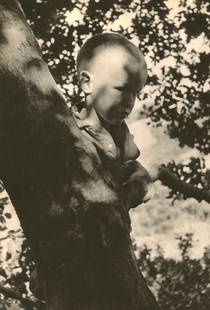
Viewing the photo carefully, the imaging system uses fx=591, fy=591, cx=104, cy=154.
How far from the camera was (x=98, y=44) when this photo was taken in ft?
8.19

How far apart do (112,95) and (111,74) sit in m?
0.09

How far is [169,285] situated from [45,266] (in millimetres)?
5531

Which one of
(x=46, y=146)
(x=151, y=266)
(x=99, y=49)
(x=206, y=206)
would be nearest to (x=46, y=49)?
(x=151, y=266)

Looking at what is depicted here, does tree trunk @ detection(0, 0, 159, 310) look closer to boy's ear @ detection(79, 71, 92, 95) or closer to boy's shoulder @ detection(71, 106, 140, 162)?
boy's shoulder @ detection(71, 106, 140, 162)

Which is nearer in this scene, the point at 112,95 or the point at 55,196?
the point at 55,196

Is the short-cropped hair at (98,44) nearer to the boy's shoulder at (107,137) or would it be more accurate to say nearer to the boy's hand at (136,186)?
the boy's shoulder at (107,137)

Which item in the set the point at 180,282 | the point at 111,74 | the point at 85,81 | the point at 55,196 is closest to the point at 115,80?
the point at 111,74

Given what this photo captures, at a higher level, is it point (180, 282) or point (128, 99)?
point (128, 99)

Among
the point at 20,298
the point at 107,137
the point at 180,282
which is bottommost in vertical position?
the point at 180,282

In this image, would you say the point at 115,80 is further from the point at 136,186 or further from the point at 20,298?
the point at 20,298

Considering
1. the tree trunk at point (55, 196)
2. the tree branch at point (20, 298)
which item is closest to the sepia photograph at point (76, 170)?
the tree trunk at point (55, 196)

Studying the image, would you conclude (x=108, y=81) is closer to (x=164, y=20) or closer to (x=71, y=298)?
(x=71, y=298)

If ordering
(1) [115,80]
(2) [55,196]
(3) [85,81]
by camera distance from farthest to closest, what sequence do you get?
(3) [85,81] → (1) [115,80] → (2) [55,196]

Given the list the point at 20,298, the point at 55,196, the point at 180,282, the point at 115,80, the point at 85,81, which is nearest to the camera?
the point at 55,196
